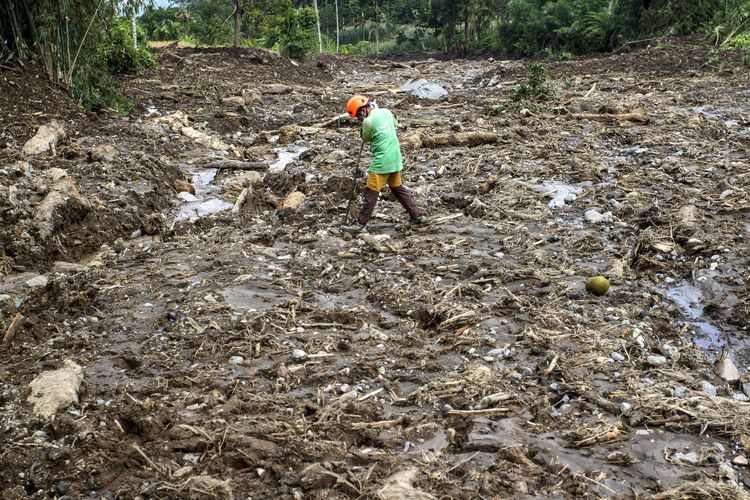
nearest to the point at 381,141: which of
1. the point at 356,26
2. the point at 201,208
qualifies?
the point at 201,208

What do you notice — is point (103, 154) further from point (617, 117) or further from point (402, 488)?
point (617, 117)

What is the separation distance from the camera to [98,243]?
6.56 meters

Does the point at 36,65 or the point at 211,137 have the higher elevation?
the point at 36,65

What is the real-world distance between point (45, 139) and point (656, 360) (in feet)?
24.7

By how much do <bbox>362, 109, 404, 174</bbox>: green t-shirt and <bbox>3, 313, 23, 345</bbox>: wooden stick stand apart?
3.39m

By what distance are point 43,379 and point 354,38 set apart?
51789 millimetres

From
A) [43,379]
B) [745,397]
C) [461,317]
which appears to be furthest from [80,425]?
[745,397]

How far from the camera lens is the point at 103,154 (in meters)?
8.20

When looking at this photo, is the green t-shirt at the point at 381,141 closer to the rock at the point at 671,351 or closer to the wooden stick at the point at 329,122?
the rock at the point at 671,351

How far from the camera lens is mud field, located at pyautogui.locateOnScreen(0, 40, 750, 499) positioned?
3.17m

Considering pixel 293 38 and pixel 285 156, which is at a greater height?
pixel 293 38

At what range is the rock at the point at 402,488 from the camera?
114 inches

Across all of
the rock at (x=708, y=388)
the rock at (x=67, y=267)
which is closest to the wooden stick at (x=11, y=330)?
the rock at (x=67, y=267)

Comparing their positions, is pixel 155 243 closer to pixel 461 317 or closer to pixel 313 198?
pixel 313 198
